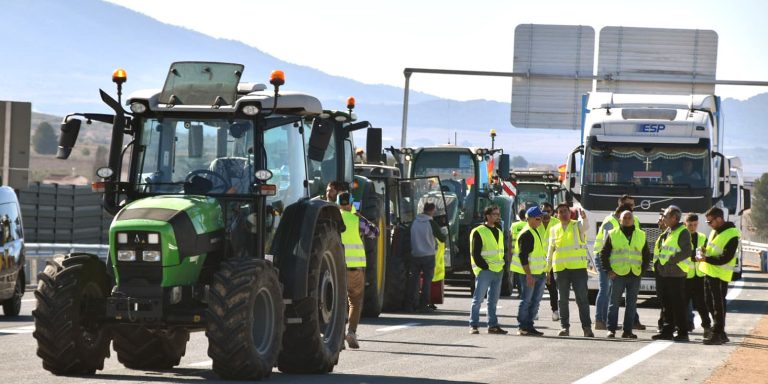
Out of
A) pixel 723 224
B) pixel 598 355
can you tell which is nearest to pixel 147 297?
pixel 598 355

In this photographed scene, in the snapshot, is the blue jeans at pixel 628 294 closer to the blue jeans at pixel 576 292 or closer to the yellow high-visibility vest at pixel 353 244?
the blue jeans at pixel 576 292

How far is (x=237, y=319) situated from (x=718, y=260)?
9756 mm

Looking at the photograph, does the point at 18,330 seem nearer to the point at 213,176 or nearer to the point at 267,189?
the point at 213,176

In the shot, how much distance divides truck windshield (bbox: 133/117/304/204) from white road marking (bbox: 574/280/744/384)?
144 inches

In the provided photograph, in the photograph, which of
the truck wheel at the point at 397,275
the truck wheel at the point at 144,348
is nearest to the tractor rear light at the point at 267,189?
the truck wheel at the point at 144,348

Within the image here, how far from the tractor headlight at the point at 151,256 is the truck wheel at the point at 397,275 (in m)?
12.2

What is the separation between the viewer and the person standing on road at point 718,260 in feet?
68.2

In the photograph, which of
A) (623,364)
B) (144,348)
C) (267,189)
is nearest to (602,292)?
(623,364)

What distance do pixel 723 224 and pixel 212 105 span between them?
9.15m

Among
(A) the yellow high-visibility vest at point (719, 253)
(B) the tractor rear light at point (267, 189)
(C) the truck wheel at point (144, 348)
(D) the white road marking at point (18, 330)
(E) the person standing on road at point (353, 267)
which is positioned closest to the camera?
(B) the tractor rear light at point (267, 189)

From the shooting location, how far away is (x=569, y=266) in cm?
2159

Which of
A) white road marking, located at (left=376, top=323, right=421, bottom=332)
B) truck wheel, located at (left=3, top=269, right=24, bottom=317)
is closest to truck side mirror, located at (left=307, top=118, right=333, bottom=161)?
white road marking, located at (left=376, top=323, right=421, bottom=332)

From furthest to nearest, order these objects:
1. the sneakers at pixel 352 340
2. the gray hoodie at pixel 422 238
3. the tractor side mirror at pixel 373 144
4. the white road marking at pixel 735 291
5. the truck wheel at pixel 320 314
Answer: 1. the white road marking at pixel 735 291
2. the gray hoodie at pixel 422 238
3. the tractor side mirror at pixel 373 144
4. the sneakers at pixel 352 340
5. the truck wheel at pixel 320 314

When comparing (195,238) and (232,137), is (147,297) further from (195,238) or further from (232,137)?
(232,137)
